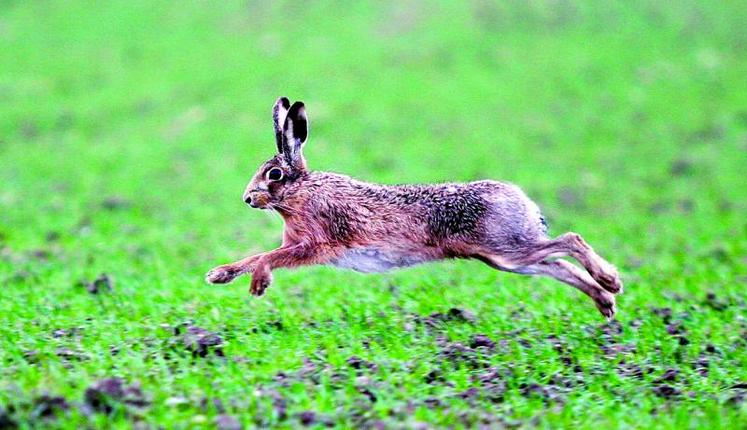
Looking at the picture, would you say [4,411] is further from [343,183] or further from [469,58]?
[469,58]

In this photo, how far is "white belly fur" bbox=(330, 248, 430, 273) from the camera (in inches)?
284

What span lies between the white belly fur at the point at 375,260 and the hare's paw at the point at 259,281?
559 mm

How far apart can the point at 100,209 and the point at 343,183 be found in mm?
7275

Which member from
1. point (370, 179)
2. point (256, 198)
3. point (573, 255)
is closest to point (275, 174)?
point (256, 198)

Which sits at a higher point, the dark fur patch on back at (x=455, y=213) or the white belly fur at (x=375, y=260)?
the dark fur patch on back at (x=455, y=213)

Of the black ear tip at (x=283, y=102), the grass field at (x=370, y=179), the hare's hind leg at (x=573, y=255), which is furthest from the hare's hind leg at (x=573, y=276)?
the black ear tip at (x=283, y=102)

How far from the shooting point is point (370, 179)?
51.5ft

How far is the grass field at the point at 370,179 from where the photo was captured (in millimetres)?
5719

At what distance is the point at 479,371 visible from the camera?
20.3 ft

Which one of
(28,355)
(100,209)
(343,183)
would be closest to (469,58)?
(100,209)

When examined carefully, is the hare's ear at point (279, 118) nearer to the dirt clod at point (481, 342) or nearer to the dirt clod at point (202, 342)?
the dirt clod at point (202, 342)

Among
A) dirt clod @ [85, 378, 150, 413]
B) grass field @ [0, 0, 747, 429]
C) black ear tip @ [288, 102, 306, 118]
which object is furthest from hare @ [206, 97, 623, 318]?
dirt clod @ [85, 378, 150, 413]

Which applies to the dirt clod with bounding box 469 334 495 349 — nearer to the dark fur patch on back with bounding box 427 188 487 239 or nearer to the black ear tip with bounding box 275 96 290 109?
the dark fur patch on back with bounding box 427 188 487 239

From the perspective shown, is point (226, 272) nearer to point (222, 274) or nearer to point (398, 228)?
point (222, 274)
